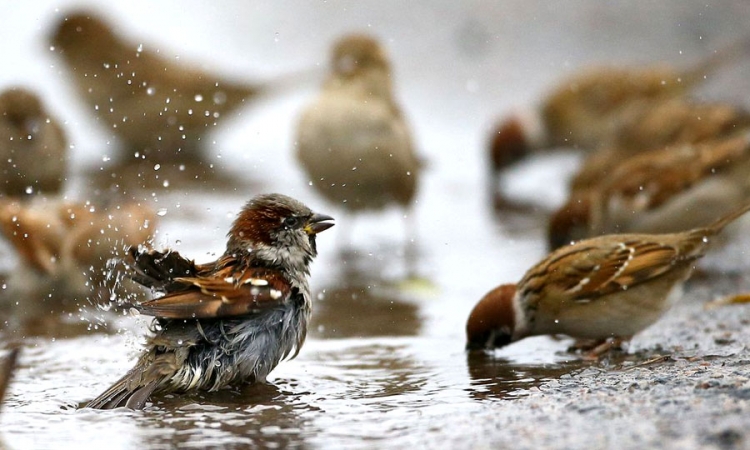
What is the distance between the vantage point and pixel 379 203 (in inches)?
358

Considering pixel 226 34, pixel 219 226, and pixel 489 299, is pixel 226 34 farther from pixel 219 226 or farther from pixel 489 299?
pixel 489 299

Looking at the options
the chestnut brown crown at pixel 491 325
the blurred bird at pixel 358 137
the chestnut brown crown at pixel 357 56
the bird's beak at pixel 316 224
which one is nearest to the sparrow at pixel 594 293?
the chestnut brown crown at pixel 491 325

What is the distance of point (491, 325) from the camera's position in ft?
18.9

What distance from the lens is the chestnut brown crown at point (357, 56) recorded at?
9.19m

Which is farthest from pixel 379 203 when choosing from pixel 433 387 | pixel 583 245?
pixel 433 387

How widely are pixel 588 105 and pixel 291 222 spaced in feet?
26.2

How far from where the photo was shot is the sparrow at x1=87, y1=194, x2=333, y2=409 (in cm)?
485

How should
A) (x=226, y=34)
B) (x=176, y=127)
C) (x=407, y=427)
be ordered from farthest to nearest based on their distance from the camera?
(x=226, y=34) < (x=176, y=127) < (x=407, y=427)

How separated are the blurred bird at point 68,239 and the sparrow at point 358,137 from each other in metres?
1.68

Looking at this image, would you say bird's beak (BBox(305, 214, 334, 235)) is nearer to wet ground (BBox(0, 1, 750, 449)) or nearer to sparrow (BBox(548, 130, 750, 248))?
wet ground (BBox(0, 1, 750, 449))

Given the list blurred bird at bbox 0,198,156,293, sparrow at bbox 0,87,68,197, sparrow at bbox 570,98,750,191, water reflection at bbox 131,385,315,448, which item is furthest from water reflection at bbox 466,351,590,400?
sparrow at bbox 0,87,68,197

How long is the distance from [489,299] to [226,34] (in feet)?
33.6

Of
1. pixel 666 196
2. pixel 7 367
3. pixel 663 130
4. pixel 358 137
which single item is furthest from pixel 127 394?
pixel 663 130

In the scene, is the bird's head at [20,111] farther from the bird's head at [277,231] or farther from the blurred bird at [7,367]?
the blurred bird at [7,367]
